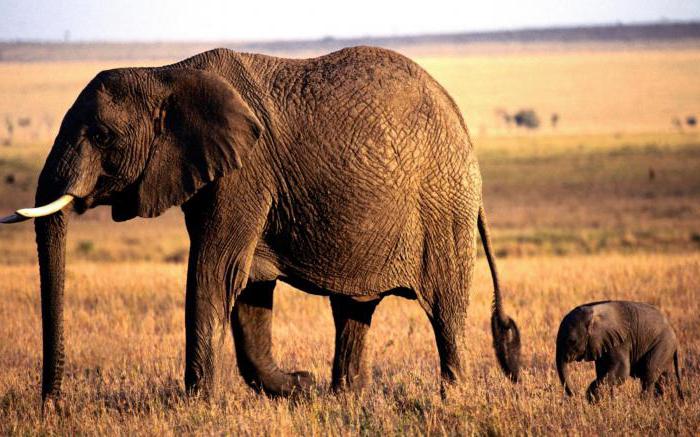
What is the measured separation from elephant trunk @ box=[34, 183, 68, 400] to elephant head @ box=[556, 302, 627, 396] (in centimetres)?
360

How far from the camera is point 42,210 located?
749cm

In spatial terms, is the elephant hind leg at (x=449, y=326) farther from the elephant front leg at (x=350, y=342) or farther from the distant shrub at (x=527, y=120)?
the distant shrub at (x=527, y=120)

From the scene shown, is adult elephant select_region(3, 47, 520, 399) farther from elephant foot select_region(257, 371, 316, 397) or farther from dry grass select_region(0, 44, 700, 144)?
dry grass select_region(0, 44, 700, 144)

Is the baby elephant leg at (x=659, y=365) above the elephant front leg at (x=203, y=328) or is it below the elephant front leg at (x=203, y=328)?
below

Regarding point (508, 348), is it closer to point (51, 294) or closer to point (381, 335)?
point (381, 335)

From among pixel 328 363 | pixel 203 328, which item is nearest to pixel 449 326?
pixel 203 328

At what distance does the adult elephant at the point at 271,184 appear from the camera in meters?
7.88

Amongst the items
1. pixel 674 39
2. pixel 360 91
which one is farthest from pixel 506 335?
pixel 674 39

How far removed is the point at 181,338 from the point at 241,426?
493cm

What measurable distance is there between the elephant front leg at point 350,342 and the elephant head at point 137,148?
1765 millimetres

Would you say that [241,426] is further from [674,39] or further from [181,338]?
[674,39]

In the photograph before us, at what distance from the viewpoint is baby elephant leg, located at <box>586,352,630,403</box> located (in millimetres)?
8547

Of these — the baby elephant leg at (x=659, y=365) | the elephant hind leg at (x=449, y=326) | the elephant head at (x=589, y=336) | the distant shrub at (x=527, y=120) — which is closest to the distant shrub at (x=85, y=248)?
the elephant hind leg at (x=449, y=326)

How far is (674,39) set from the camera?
184 m
